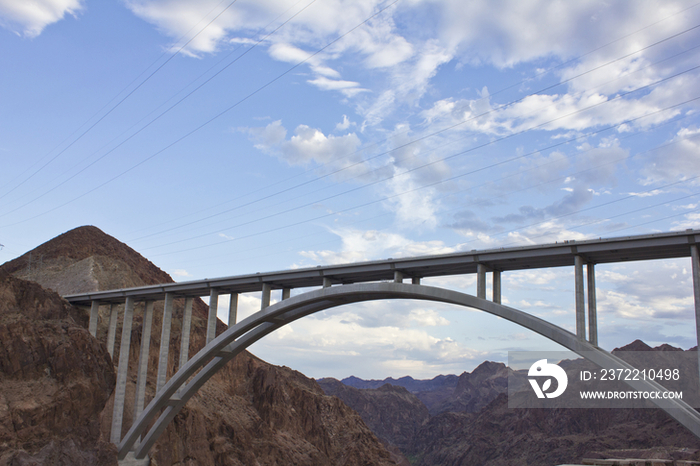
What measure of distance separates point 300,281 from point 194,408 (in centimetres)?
2093

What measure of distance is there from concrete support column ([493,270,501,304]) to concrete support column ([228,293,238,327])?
1217 centimetres

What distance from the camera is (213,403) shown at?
50.2 meters

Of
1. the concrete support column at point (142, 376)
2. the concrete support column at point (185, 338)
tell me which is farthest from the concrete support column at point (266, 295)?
the concrete support column at point (142, 376)

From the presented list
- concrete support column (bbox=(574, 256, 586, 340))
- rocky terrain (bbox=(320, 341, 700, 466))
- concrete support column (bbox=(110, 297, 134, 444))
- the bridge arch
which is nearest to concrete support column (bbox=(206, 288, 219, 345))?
the bridge arch

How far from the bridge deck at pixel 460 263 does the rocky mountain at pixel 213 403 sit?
7501 millimetres

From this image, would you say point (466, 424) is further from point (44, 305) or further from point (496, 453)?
point (44, 305)

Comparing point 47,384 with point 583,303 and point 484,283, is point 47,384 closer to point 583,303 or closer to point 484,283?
point 484,283

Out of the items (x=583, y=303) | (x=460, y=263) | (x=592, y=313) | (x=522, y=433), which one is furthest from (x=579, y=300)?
(x=522, y=433)

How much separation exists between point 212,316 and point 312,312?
4822mm

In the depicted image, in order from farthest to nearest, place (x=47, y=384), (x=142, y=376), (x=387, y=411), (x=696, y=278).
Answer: (x=387, y=411) → (x=142, y=376) → (x=47, y=384) → (x=696, y=278)

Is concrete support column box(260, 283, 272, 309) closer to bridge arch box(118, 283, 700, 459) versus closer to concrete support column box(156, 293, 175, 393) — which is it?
bridge arch box(118, 283, 700, 459)

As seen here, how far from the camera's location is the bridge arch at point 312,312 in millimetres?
17578

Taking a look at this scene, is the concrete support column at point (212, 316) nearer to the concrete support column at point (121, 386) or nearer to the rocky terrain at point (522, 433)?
the concrete support column at point (121, 386)

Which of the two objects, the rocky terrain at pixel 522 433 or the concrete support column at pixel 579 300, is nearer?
the concrete support column at pixel 579 300
